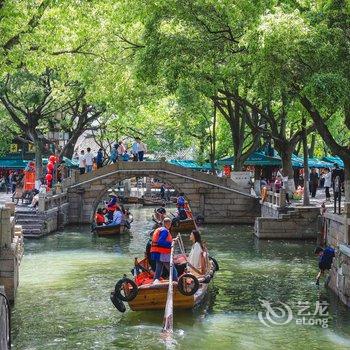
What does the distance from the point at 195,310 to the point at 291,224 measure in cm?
1233

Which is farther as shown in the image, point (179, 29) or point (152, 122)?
point (152, 122)

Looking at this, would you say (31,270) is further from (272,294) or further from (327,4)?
(327,4)

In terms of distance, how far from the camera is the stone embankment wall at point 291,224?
26766mm

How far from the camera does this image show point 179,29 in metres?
21.5

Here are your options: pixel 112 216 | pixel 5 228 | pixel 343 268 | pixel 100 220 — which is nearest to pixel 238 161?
pixel 112 216

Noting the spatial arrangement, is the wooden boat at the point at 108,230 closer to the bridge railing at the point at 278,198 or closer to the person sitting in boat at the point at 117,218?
the person sitting in boat at the point at 117,218

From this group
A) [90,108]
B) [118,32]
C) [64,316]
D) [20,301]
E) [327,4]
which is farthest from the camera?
[90,108]

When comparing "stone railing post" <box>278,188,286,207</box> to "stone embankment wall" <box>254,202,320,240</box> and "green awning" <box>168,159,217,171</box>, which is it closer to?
"stone embankment wall" <box>254,202,320,240</box>

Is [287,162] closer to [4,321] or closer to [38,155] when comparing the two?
[38,155]

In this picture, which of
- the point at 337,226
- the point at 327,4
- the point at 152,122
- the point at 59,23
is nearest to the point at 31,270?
the point at 59,23

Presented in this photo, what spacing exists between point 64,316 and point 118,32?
47.1 feet

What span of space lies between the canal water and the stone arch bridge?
9012 millimetres

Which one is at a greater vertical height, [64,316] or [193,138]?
[193,138]

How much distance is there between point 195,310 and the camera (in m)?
15.4
